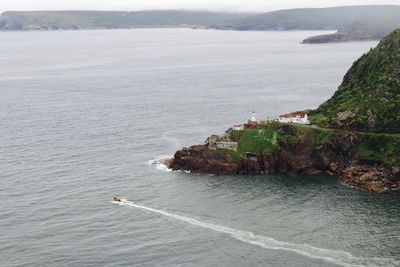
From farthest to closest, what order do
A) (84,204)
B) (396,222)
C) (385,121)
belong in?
(385,121) < (84,204) < (396,222)

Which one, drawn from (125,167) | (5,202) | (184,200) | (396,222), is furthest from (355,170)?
(5,202)

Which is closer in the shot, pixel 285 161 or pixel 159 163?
pixel 285 161

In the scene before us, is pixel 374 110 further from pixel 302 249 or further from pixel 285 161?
pixel 302 249

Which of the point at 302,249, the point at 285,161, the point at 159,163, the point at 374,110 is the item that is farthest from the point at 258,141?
the point at 302,249

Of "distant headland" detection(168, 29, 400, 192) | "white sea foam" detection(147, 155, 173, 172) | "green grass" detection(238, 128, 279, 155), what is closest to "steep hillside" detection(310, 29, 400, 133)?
"distant headland" detection(168, 29, 400, 192)

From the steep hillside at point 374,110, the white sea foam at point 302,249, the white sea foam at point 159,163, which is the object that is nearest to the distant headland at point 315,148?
the steep hillside at point 374,110

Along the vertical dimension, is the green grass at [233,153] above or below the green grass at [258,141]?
below

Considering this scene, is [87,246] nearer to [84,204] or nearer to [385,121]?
[84,204]

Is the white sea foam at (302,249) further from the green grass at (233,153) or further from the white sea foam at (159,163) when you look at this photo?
the white sea foam at (159,163)
